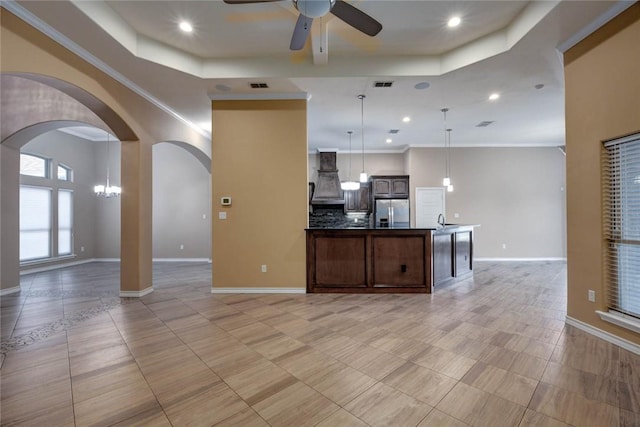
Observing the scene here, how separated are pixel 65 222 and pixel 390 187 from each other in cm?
901

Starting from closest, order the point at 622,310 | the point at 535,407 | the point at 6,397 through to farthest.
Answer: the point at 535,407
the point at 6,397
the point at 622,310

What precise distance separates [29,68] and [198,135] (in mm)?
3531

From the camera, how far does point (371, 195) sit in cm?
805

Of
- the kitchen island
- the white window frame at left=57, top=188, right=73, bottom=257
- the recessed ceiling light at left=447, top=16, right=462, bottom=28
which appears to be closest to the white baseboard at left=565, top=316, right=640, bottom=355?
the kitchen island

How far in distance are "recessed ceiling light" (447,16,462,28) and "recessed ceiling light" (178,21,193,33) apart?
3.03m

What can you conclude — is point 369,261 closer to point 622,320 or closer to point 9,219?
point 622,320

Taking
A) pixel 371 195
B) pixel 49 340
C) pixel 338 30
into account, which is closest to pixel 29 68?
pixel 49 340

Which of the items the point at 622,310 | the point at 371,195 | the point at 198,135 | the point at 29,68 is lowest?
the point at 622,310

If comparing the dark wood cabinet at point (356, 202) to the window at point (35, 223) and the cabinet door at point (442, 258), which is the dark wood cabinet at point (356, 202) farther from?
the window at point (35, 223)

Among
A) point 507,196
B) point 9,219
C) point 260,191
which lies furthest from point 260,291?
point 507,196

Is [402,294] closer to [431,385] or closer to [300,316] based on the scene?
[300,316]

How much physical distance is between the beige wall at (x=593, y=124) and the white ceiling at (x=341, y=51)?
233 mm

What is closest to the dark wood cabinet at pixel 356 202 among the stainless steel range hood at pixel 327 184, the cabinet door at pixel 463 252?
the stainless steel range hood at pixel 327 184

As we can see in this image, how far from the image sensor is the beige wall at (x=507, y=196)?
296 inches
